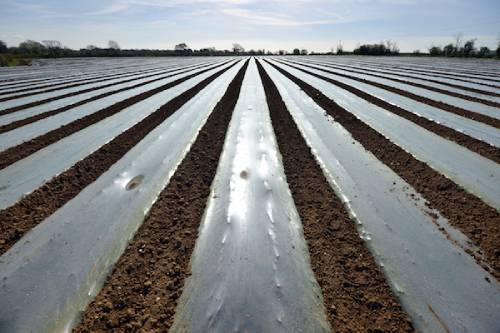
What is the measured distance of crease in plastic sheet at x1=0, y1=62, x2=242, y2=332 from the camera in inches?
45.1

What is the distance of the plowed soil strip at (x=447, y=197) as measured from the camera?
1509 mm

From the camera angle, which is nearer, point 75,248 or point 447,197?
point 75,248

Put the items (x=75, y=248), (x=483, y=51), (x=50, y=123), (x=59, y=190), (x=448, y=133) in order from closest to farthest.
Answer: (x=75, y=248) → (x=59, y=190) → (x=448, y=133) → (x=50, y=123) → (x=483, y=51)

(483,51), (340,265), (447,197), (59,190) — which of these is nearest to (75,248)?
(59,190)

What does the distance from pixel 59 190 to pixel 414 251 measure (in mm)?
2460

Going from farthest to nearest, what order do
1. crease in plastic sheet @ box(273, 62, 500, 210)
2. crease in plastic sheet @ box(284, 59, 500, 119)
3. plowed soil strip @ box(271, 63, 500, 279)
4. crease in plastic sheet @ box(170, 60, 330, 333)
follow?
1. crease in plastic sheet @ box(284, 59, 500, 119)
2. crease in plastic sheet @ box(273, 62, 500, 210)
3. plowed soil strip @ box(271, 63, 500, 279)
4. crease in plastic sheet @ box(170, 60, 330, 333)

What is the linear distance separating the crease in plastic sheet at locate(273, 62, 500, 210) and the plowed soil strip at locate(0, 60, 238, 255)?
9.32ft

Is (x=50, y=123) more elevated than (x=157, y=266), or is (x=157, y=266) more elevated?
(x=50, y=123)

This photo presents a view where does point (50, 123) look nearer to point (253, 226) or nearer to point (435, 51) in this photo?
point (253, 226)

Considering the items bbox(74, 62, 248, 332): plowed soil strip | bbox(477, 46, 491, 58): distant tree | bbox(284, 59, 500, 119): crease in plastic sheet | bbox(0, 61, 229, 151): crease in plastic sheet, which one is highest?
bbox(477, 46, 491, 58): distant tree

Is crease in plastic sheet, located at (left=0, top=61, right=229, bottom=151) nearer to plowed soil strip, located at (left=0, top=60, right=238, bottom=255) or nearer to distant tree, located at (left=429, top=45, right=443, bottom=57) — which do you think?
plowed soil strip, located at (left=0, top=60, right=238, bottom=255)

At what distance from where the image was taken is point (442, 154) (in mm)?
2473

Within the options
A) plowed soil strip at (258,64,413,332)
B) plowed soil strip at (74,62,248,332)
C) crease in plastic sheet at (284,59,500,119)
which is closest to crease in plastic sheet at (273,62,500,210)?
plowed soil strip at (258,64,413,332)

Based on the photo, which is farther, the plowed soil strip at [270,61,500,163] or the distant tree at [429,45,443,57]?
the distant tree at [429,45,443,57]
